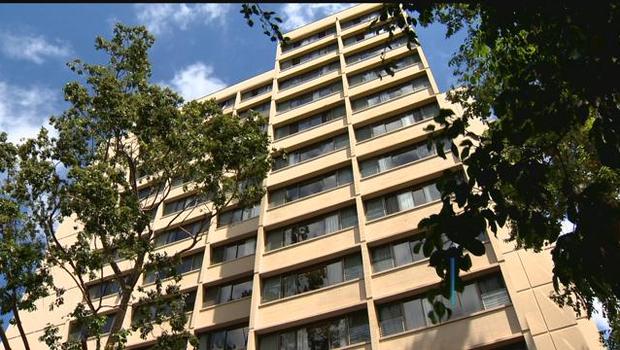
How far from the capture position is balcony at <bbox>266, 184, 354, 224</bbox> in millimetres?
24828

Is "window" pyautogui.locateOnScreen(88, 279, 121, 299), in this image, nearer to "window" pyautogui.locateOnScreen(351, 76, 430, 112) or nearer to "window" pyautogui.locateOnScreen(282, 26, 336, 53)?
"window" pyautogui.locateOnScreen(351, 76, 430, 112)

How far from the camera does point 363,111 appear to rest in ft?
96.7

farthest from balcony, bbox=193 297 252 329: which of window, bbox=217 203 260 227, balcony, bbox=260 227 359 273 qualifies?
window, bbox=217 203 260 227

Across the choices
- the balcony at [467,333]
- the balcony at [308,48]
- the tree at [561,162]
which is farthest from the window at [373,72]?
the tree at [561,162]

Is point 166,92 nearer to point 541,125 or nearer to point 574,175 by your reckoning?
point 574,175

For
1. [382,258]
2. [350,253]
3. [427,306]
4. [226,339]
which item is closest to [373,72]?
[350,253]

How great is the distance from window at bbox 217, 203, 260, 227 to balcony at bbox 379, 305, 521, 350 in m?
11.1

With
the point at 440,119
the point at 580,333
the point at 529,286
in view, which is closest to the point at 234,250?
the point at 529,286

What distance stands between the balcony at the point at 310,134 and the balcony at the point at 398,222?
25.7 feet

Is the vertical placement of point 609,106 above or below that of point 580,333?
below

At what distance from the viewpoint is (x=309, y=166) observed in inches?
1087

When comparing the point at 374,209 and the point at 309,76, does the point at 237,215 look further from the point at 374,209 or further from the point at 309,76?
the point at 309,76

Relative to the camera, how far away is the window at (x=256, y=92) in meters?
37.7

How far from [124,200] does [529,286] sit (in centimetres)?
1465
